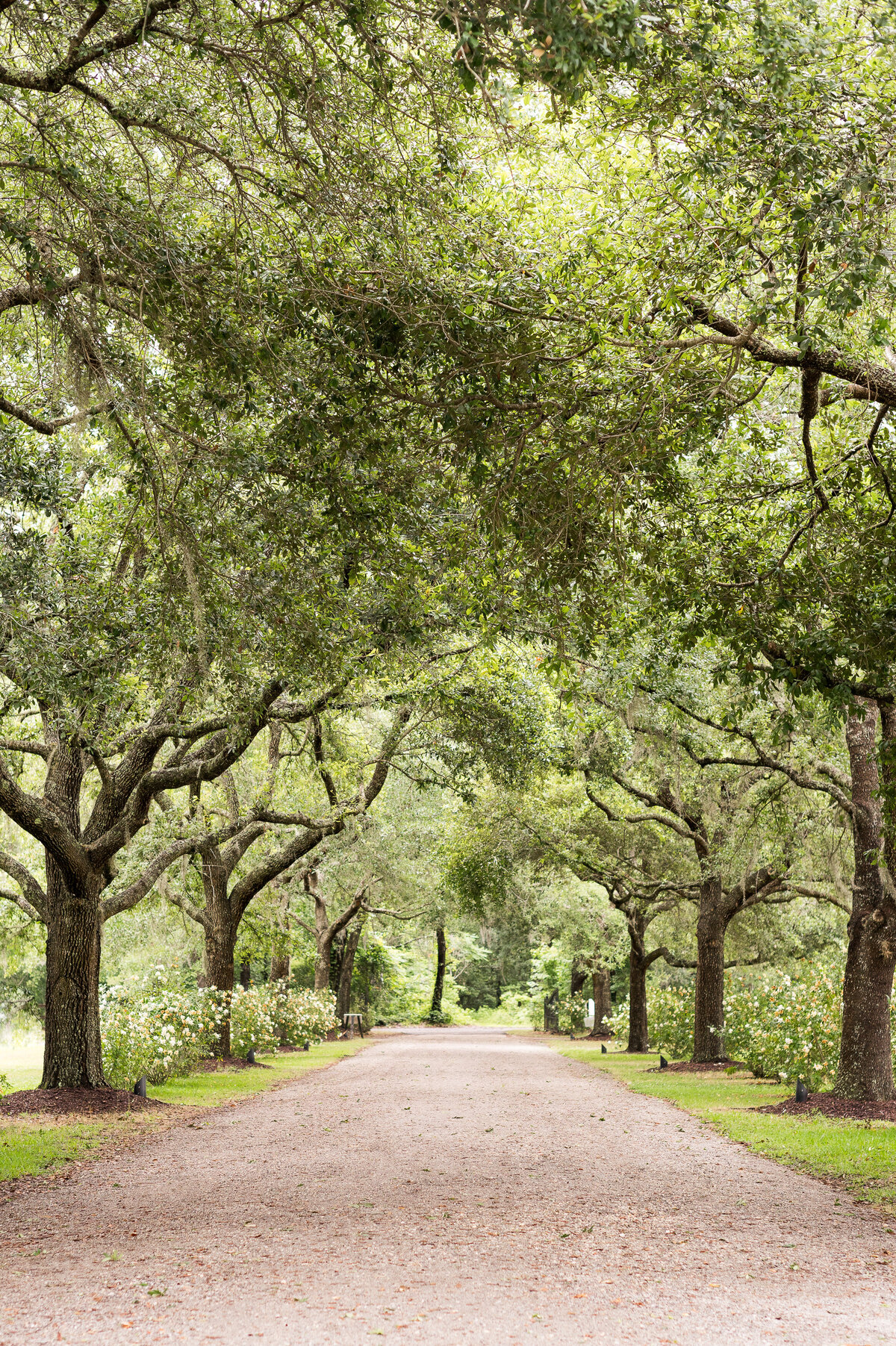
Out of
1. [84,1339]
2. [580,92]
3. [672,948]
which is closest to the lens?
[84,1339]

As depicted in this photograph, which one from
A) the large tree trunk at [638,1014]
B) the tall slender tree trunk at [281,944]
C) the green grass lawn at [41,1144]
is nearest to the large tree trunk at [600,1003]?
the large tree trunk at [638,1014]

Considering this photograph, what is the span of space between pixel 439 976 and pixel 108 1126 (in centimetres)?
3797

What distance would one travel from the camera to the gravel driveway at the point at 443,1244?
4484mm

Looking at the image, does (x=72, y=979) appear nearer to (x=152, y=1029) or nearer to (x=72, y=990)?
(x=72, y=990)

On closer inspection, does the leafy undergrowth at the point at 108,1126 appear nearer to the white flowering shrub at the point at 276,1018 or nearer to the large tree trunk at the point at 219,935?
the white flowering shrub at the point at 276,1018

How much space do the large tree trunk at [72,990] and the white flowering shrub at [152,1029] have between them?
103 centimetres

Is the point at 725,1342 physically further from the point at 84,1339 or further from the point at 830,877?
the point at 830,877

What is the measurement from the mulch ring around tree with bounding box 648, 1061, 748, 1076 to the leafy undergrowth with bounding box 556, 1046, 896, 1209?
104 centimetres

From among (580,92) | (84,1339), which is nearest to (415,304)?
(580,92)

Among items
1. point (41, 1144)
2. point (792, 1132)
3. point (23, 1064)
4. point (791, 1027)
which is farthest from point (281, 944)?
point (792, 1132)

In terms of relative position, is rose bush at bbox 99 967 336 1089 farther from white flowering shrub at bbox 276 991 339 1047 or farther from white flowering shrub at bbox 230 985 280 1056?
white flowering shrub at bbox 276 991 339 1047

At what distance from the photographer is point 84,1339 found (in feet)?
13.8

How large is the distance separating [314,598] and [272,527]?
0.99 meters

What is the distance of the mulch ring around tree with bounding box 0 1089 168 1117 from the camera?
442 inches
